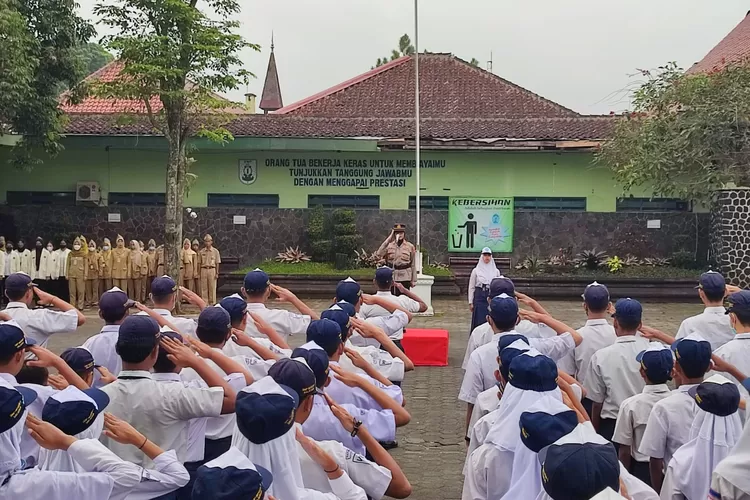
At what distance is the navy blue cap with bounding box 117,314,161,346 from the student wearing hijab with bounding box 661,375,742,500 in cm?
257

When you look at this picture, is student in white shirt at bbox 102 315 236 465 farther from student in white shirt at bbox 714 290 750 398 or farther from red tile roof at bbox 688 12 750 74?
red tile roof at bbox 688 12 750 74

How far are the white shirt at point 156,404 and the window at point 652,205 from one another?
61.1 feet

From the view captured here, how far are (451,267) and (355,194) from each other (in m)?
3.13

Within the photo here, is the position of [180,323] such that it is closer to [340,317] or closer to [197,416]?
[340,317]

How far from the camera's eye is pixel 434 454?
23.9 feet

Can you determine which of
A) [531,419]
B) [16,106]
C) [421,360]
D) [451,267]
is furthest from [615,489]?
[451,267]

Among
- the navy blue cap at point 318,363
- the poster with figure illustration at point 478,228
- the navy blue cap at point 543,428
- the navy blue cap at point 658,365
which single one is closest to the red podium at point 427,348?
the navy blue cap at point 658,365

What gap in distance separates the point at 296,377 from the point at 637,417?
2.25 meters

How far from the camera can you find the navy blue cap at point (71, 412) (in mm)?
3170

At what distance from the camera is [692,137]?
18.0 m

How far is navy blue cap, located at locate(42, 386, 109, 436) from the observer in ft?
10.4

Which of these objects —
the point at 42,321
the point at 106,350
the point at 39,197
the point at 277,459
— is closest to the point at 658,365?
the point at 277,459

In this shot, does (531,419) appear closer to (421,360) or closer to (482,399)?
(482,399)

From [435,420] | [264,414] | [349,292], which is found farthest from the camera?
[435,420]
